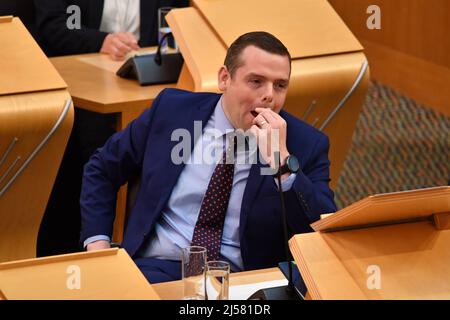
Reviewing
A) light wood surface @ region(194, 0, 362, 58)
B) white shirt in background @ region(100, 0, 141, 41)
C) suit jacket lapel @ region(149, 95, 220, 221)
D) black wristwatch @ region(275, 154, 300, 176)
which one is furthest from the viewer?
white shirt in background @ region(100, 0, 141, 41)

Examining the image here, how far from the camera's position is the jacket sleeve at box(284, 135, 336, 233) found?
2357 millimetres

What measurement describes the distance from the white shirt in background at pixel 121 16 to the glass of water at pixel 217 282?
2654mm

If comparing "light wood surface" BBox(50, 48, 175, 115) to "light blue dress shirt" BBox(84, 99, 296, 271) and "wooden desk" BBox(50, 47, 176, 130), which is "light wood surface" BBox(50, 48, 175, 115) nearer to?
"wooden desk" BBox(50, 47, 176, 130)

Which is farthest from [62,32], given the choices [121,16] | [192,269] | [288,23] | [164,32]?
[192,269]

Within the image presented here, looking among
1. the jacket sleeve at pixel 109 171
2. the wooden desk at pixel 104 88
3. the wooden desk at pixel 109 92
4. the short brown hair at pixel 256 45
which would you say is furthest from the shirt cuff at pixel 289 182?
the wooden desk at pixel 104 88

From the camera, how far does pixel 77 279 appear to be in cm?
179

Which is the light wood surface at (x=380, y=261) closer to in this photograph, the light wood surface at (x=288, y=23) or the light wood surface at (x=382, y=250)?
the light wood surface at (x=382, y=250)

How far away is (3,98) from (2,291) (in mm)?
1189

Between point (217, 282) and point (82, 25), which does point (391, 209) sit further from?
point (82, 25)

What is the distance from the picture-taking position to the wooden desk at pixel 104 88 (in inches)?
137

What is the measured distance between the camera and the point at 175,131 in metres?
2.63

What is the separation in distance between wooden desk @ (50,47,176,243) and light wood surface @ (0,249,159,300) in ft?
4.89

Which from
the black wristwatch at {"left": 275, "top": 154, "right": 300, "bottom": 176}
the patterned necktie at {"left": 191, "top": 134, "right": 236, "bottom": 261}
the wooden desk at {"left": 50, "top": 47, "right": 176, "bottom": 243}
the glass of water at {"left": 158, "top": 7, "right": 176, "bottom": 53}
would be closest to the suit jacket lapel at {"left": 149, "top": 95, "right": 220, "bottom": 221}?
the patterned necktie at {"left": 191, "top": 134, "right": 236, "bottom": 261}

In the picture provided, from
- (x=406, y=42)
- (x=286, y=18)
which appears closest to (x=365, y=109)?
(x=406, y=42)
